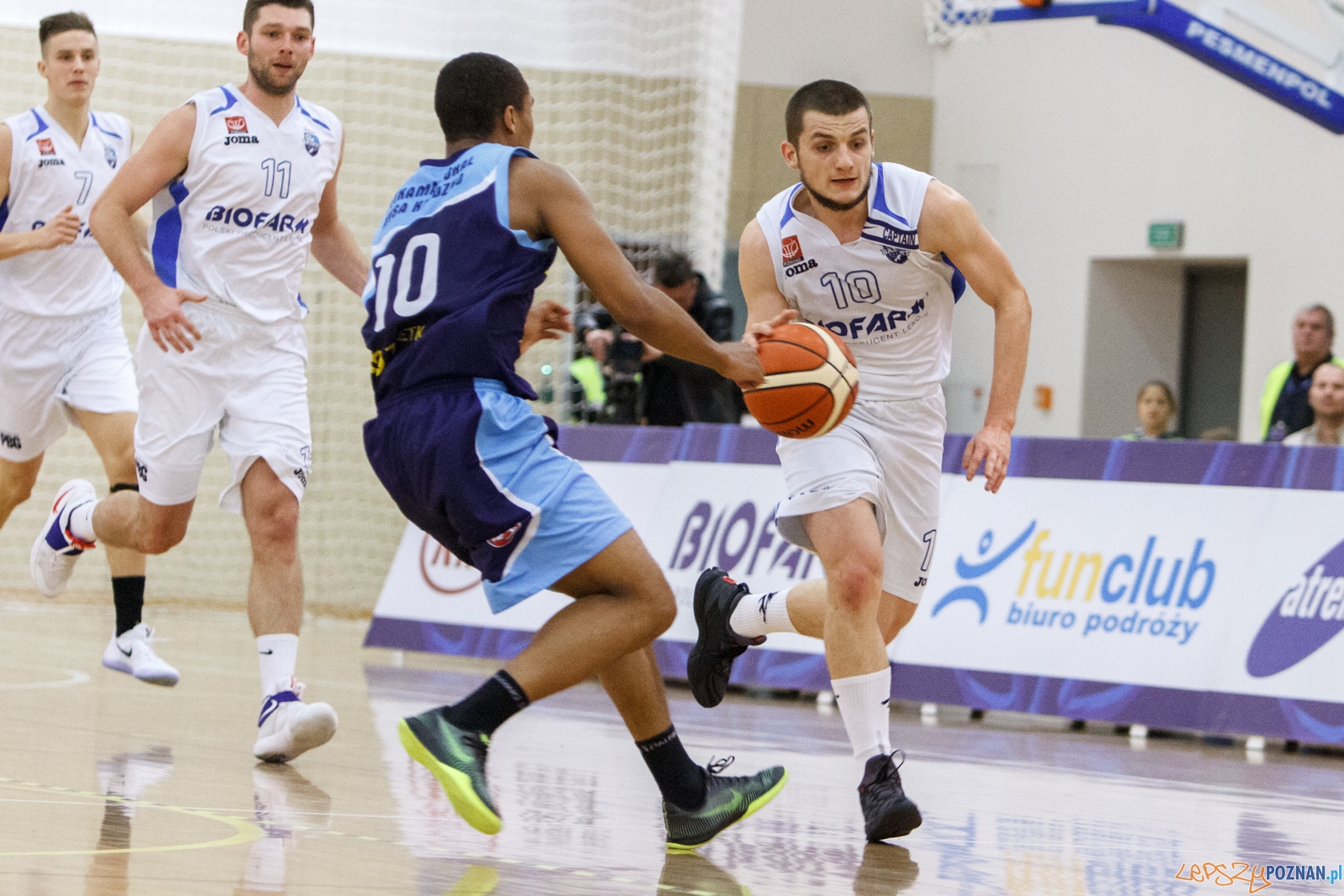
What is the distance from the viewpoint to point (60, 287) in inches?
289

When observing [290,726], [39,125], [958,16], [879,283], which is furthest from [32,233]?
[958,16]

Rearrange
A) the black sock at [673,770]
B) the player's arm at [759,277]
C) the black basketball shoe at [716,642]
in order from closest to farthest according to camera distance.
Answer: the black sock at [673,770] → the player's arm at [759,277] → the black basketball shoe at [716,642]

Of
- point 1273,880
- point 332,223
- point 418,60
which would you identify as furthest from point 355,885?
point 418,60

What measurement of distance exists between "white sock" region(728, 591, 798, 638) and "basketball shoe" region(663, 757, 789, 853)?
1152 mm

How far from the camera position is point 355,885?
350 centimetres

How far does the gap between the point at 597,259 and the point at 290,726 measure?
2098 millimetres

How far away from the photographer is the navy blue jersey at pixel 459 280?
159 inches

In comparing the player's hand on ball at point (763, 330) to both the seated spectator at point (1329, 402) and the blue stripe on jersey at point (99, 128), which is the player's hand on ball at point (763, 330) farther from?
the seated spectator at point (1329, 402)

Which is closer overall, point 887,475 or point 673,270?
point 887,475

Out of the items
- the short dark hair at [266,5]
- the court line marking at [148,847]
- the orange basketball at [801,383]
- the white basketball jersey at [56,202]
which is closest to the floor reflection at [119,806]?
the court line marking at [148,847]

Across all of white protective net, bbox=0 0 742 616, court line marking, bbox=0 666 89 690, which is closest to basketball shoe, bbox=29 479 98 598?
court line marking, bbox=0 666 89 690

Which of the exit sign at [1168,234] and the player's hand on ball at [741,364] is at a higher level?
the exit sign at [1168,234]

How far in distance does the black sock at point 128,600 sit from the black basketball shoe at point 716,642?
2323mm

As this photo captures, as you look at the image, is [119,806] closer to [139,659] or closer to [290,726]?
[290,726]
